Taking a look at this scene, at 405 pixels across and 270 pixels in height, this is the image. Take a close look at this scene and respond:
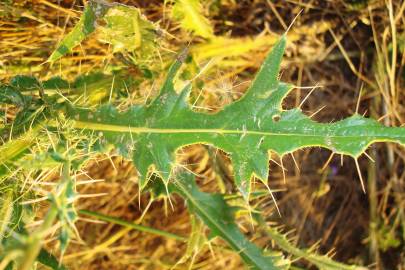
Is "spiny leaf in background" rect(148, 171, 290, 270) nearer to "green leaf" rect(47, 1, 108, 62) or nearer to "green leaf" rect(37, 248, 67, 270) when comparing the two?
"green leaf" rect(37, 248, 67, 270)

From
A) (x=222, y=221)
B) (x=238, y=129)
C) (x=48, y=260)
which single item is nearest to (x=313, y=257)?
(x=222, y=221)

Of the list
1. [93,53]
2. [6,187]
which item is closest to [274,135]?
[6,187]

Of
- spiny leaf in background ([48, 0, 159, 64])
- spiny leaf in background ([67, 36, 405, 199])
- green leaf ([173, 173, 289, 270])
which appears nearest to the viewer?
spiny leaf in background ([67, 36, 405, 199])

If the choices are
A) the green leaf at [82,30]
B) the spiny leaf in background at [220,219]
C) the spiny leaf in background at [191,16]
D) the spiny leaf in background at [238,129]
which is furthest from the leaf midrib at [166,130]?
the spiny leaf in background at [191,16]

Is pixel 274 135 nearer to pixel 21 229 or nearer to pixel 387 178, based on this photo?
pixel 21 229

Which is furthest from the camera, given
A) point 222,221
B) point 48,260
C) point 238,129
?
point 222,221

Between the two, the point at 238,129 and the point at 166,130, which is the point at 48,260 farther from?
the point at 238,129

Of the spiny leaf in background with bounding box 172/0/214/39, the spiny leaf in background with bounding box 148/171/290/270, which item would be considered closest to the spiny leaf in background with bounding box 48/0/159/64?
the spiny leaf in background with bounding box 172/0/214/39
